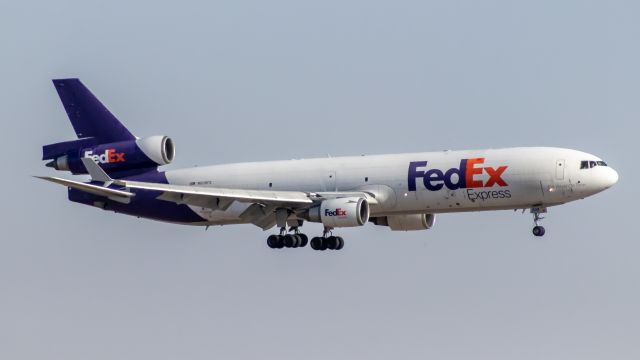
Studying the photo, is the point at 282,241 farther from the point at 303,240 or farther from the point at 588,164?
the point at 588,164

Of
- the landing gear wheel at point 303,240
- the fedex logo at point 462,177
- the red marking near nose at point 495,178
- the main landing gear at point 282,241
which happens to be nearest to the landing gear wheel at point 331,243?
the landing gear wheel at point 303,240

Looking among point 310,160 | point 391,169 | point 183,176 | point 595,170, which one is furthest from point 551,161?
point 183,176

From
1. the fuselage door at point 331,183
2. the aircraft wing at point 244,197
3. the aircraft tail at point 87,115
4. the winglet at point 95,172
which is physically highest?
the aircraft tail at point 87,115

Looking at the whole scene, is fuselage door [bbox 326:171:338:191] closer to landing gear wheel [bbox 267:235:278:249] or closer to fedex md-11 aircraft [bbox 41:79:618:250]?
fedex md-11 aircraft [bbox 41:79:618:250]

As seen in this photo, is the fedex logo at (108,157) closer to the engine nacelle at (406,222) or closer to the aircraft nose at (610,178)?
the engine nacelle at (406,222)

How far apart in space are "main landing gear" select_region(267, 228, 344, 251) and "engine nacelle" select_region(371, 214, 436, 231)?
3.39 m

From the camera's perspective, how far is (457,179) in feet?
228

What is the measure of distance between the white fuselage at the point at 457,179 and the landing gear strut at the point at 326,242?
2625 millimetres

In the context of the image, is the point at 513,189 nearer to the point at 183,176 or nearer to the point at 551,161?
the point at 551,161

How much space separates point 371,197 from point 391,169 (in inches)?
71.3

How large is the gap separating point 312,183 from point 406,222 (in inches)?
240

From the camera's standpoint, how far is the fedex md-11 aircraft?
227 ft

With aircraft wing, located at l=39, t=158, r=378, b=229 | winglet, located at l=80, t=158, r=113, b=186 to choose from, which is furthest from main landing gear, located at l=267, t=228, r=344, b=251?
winglet, located at l=80, t=158, r=113, b=186

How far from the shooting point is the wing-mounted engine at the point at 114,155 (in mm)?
A: 76488
